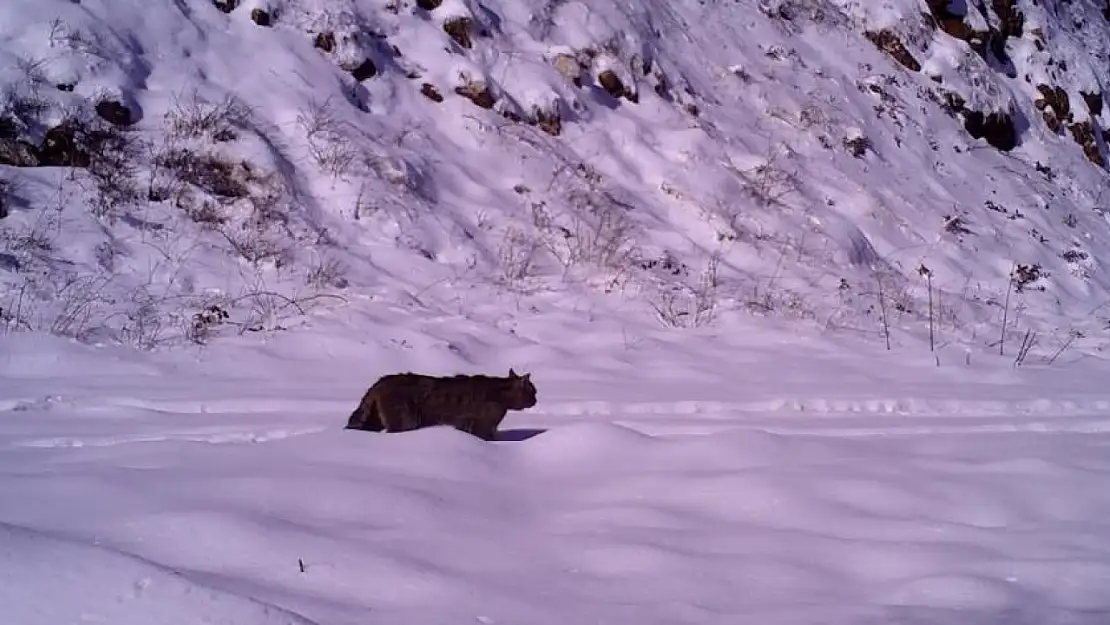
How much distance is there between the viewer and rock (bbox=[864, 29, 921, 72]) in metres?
15.9

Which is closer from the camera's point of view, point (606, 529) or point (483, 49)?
point (606, 529)

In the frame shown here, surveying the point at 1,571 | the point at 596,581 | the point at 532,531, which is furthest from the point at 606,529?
the point at 1,571

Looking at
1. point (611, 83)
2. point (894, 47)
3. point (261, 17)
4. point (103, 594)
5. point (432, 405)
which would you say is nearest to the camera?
point (103, 594)

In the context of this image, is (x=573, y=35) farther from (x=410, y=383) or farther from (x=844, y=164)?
(x=410, y=383)

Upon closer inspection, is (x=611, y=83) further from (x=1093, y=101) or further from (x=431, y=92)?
(x=1093, y=101)

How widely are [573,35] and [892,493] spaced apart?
10.2m

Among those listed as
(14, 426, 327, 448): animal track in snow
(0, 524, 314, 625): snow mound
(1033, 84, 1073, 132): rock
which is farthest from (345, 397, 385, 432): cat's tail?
(1033, 84, 1073, 132): rock

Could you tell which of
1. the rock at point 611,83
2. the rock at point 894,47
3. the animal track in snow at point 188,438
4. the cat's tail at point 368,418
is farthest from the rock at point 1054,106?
the animal track in snow at point 188,438

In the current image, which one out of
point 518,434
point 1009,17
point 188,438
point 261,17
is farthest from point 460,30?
point 1009,17

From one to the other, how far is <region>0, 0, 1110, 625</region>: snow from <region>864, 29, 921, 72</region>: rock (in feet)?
0.72

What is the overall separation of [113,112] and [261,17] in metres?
2.49

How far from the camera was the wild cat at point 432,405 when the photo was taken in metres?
4.42

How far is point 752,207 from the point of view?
11.2 meters

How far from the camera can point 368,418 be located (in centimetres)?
445
